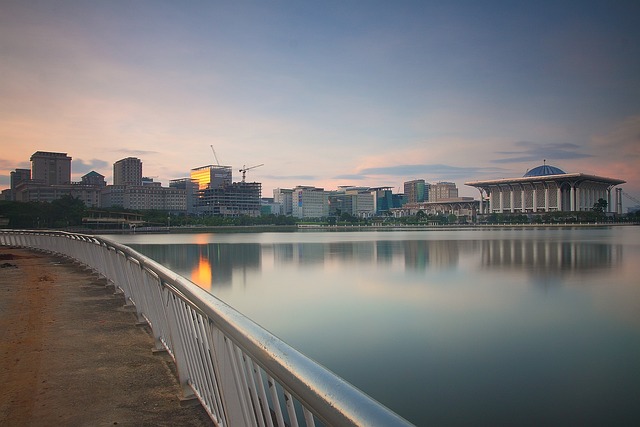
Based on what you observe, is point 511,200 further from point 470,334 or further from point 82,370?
point 82,370

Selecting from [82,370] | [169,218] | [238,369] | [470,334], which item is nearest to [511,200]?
[169,218]

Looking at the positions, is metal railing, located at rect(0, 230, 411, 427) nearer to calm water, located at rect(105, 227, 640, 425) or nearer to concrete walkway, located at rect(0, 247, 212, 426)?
concrete walkway, located at rect(0, 247, 212, 426)

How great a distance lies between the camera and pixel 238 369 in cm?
273

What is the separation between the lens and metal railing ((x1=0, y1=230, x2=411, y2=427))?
1481mm

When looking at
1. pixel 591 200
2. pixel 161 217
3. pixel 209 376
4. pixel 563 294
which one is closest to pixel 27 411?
pixel 209 376

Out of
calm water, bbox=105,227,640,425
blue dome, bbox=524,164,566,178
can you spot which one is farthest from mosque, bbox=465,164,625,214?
calm water, bbox=105,227,640,425

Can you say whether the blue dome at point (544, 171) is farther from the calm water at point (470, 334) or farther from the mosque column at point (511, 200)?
the calm water at point (470, 334)

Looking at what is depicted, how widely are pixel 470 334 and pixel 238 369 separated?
519 inches

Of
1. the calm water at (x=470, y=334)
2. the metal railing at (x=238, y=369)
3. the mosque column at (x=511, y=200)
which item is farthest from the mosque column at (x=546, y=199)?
the metal railing at (x=238, y=369)

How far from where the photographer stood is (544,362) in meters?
11.8

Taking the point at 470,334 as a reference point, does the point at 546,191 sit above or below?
above

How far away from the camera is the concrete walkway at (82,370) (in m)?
4.21

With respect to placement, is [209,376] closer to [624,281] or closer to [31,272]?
[31,272]

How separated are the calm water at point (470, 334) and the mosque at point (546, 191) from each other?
14747 cm
